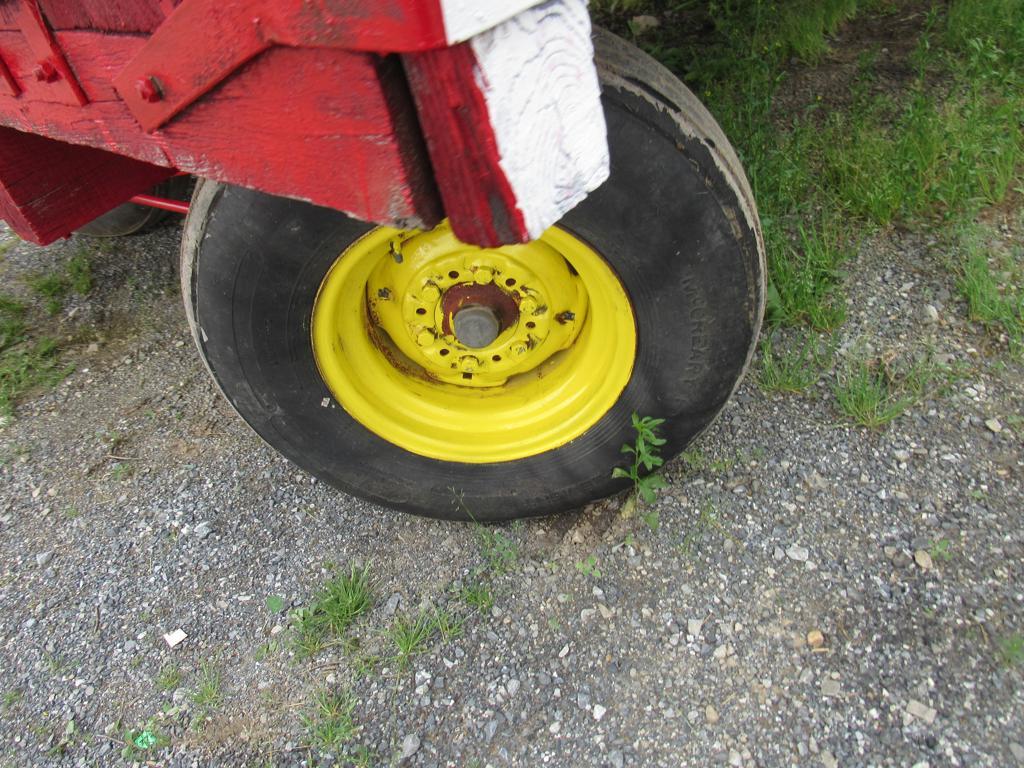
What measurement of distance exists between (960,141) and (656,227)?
6.13 ft

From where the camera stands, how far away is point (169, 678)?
1.85 meters

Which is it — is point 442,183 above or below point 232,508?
above

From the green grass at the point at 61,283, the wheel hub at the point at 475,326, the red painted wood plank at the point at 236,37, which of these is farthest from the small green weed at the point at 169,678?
the green grass at the point at 61,283

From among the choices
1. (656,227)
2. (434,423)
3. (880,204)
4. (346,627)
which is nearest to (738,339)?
(656,227)

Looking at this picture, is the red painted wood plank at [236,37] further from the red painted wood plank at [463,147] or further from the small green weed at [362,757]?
the small green weed at [362,757]

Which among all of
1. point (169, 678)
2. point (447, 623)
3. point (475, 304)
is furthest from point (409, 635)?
point (475, 304)

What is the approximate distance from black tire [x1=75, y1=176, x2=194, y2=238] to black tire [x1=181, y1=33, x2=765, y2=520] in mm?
1527

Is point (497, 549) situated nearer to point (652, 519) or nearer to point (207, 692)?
point (652, 519)

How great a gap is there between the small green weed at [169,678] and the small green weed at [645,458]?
1147 millimetres

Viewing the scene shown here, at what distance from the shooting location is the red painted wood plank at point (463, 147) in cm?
93

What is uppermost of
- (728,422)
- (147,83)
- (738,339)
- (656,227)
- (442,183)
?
(147,83)

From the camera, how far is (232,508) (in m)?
2.19

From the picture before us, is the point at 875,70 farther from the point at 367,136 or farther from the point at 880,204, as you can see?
the point at 367,136

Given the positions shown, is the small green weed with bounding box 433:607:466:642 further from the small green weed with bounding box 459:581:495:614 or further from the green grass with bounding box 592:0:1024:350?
the green grass with bounding box 592:0:1024:350
